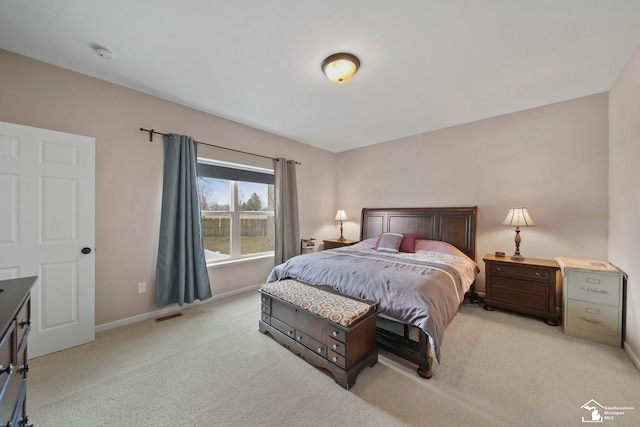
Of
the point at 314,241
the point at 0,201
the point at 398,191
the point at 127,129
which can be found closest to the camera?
the point at 0,201

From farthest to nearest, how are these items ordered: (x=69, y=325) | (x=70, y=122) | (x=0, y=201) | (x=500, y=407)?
(x=70, y=122) → (x=69, y=325) → (x=0, y=201) → (x=500, y=407)

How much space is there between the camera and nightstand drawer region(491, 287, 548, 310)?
2.73m

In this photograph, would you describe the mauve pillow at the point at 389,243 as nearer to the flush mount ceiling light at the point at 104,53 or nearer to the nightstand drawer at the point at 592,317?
the nightstand drawer at the point at 592,317

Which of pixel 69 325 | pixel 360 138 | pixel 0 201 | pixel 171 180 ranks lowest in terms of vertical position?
pixel 69 325

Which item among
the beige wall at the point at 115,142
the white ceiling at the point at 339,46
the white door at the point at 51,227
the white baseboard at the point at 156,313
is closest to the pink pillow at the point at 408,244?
the white ceiling at the point at 339,46

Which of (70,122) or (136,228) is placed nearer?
(70,122)

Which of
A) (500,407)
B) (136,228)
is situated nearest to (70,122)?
(136,228)

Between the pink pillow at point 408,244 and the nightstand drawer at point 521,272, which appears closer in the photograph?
the nightstand drawer at point 521,272

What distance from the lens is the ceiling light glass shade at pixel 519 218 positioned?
2.92 m

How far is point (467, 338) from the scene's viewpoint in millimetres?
2412

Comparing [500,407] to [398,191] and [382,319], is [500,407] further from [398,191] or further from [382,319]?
[398,191]

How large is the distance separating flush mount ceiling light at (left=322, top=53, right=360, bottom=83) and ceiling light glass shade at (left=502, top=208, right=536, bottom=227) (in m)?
2.62

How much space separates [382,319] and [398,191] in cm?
272

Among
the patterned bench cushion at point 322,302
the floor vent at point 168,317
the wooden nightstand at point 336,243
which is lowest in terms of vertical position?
the floor vent at point 168,317
